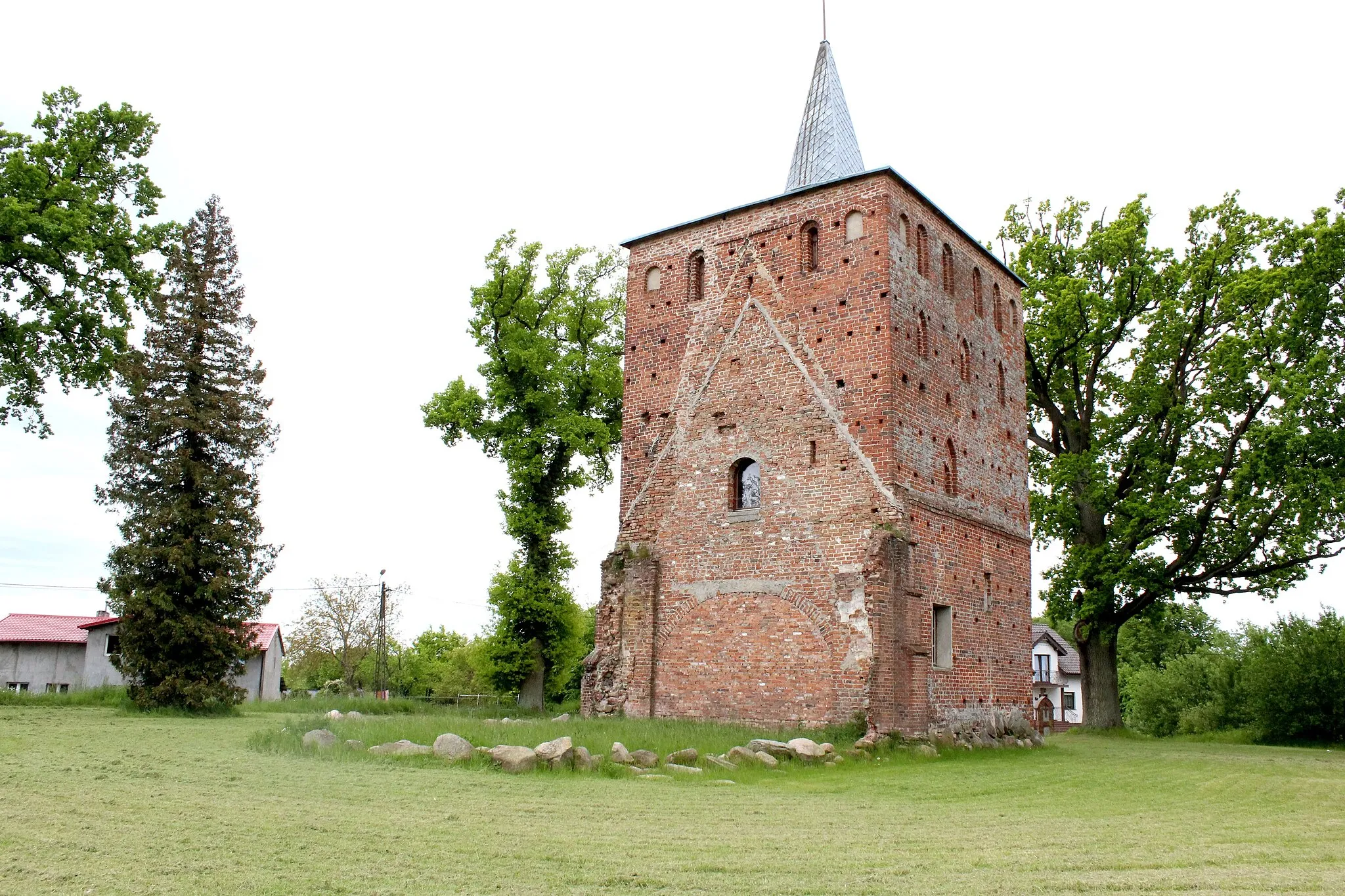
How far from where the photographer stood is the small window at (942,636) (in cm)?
1794

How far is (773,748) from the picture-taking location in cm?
1367

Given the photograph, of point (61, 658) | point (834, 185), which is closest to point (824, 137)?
point (834, 185)

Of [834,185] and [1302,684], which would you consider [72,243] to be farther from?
[1302,684]

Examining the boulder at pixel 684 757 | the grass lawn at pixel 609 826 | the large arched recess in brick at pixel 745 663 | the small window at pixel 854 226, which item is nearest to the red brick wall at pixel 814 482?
the large arched recess in brick at pixel 745 663

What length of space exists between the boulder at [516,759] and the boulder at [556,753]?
0.28 feet

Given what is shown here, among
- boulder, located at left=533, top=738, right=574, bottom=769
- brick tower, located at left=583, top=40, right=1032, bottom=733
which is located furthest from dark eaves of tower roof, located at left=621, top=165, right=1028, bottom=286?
boulder, located at left=533, top=738, right=574, bottom=769

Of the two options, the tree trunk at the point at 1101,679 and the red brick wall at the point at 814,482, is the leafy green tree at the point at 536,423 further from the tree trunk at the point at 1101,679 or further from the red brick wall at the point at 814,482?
the tree trunk at the point at 1101,679

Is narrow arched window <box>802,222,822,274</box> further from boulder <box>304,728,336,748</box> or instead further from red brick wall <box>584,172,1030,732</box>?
boulder <box>304,728,336,748</box>

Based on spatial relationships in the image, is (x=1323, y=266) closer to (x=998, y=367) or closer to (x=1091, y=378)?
(x=1091, y=378)

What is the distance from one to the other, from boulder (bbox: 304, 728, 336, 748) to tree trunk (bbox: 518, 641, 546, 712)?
1542 cm

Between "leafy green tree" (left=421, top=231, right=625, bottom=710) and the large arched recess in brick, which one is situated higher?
"leafy green tree" (left=421, top=231, right=625, bottom=710)

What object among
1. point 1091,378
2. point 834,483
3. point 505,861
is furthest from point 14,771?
point 1091,378

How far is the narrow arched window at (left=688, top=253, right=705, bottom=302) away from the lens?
2072 centimetres

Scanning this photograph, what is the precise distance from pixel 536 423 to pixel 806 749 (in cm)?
1777
